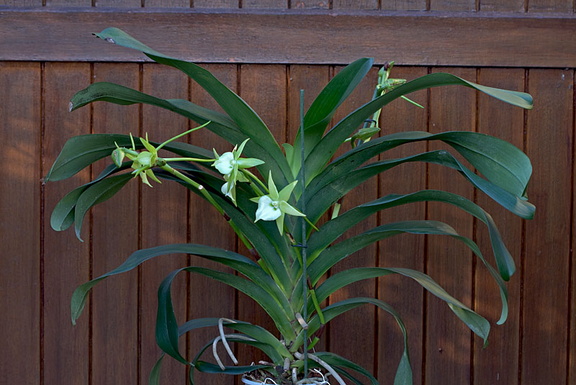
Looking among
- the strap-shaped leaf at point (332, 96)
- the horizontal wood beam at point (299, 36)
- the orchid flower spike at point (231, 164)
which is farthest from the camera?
the horizontal wood beam at point (299, 36)

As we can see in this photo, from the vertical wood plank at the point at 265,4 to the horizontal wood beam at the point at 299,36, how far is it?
0.09ft

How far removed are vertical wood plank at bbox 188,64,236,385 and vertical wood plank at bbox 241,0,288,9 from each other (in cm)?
27

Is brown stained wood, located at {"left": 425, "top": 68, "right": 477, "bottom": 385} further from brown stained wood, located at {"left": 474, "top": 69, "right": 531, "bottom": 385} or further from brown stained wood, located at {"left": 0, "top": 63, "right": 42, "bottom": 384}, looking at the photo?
brown stained wood, located at {"left": 0, "top": 63, "right": 42, "bottom": 384}

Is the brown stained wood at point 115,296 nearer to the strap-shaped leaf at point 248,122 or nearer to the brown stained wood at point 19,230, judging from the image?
the brown stained wood at point 19,230

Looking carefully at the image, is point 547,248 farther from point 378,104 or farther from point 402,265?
point 378,104

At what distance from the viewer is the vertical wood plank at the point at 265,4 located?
1601 millimetres

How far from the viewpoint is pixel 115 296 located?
5.18ft

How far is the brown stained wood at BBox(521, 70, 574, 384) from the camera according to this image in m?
1.62

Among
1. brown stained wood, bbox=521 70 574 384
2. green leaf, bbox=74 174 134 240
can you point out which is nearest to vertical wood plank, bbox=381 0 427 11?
brown stained wood, bbox=521 70 574 384

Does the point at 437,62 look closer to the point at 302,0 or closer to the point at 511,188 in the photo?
the point at 302,0

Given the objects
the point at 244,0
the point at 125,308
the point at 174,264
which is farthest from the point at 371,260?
the point at 244,0

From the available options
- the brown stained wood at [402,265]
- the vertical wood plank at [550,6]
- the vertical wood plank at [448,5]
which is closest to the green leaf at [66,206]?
the brown stained wood at [402,265]

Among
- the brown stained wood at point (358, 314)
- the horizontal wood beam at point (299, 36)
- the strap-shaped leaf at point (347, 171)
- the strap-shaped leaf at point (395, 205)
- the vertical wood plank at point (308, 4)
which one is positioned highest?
the vertical wood plank at point (308, 4)

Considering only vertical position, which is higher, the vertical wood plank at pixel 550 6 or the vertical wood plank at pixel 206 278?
the vertical wood plank at pixel 550 6
